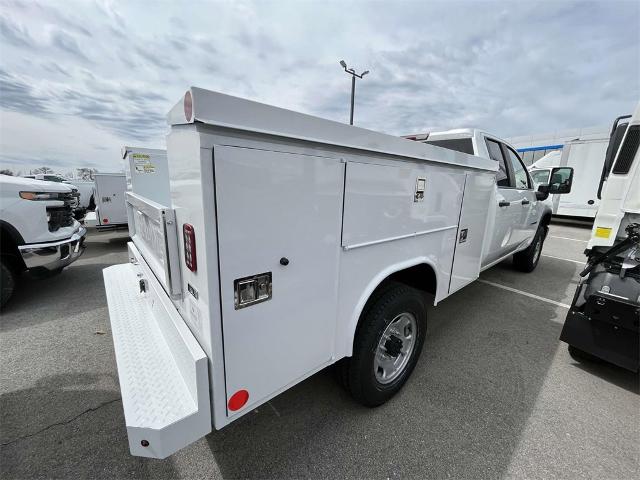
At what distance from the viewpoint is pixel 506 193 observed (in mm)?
3752

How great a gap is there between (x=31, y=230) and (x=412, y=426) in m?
4.76

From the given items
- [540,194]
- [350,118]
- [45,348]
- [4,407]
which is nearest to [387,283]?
[4,407]

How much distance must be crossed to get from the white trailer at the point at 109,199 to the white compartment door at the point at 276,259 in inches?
280

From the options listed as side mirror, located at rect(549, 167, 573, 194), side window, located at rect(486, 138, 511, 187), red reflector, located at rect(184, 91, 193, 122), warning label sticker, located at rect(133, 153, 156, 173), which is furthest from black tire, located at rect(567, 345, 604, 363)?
warning label sticker, located at rect(133, 153, 156, 173)

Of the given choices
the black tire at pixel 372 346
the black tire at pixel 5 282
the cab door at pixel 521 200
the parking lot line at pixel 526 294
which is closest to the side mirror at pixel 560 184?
the cab door at pixel 521 200

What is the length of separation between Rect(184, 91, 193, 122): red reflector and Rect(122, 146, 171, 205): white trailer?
2083mm

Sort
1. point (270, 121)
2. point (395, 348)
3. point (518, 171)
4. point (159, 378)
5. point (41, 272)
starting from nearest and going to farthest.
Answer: point (270, 121)
point (159, 378)
point (395, 348)
point (41, 272)
point (518, 171)

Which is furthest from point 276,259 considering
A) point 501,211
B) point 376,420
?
point 501,211

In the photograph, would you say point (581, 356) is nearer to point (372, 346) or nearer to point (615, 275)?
point (615, 275)

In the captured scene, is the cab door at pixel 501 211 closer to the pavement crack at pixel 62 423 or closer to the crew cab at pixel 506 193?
the crew cab at pixel 506 193

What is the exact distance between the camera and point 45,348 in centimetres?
291

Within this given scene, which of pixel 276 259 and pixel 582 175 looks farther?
pixel 582 175

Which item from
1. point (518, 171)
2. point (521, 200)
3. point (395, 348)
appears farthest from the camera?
point (518, 171)

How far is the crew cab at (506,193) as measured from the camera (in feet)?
11.6
